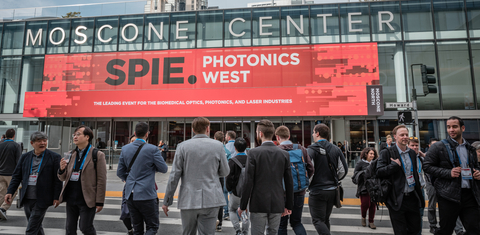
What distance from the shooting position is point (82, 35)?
18672mm

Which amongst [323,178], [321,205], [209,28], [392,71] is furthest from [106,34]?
[321,205]

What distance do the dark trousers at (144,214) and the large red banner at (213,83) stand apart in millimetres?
11474

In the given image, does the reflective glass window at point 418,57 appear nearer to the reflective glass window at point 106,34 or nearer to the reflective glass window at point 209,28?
the reflective glass window at point 209,28

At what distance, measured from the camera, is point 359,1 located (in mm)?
17156

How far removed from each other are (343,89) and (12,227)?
46.0 ft

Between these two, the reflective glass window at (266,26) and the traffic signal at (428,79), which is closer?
the traffic signal at (428,79)

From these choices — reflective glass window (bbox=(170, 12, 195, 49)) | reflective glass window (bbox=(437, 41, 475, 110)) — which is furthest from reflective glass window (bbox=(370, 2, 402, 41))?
reflective glass window (bbox=(170, 12, 195, 49))

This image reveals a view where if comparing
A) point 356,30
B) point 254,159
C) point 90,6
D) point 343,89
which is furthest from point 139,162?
point 90,6

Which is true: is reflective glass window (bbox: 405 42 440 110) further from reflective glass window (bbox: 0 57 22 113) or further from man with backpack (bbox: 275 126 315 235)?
reflective glass window (bbox: 0 57 22 113)

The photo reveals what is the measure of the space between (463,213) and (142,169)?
453 centimetres

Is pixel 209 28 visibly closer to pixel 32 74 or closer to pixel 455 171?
pixel 32 74

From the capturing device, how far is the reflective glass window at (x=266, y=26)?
17469 mm

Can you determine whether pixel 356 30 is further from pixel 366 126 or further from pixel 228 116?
pixel 228 116

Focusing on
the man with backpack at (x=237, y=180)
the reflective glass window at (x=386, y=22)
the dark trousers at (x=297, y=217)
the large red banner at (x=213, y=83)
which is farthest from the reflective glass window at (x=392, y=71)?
the dark trousers at (x=297, y=217)
